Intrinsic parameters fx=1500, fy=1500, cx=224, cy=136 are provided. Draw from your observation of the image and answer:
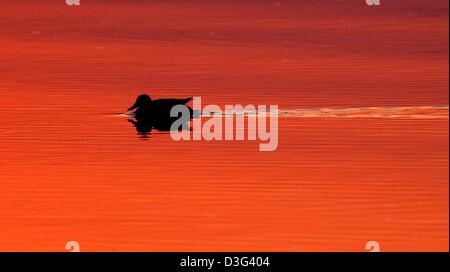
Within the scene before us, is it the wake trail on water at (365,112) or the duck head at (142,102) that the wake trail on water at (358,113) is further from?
the duck head at (142,102)

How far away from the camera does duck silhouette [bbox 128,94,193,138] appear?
61.8 ft

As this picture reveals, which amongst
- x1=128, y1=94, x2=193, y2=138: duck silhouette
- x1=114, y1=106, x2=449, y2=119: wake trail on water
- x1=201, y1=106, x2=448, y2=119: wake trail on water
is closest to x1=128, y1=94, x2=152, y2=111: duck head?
x1=128, y1=94, x2=193, y2=138: duck silhouette

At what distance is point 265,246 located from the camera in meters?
12.4

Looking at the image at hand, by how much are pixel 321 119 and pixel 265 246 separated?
20.6ft

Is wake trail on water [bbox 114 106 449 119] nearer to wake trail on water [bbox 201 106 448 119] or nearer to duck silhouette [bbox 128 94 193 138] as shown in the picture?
wake trail on water [bbox 201 106 448 119]

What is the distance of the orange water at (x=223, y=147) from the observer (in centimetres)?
1297

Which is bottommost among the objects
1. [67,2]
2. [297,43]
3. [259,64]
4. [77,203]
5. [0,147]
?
[77,203]

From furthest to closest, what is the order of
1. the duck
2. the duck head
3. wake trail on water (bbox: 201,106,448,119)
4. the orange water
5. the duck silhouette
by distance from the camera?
the duck head → the duck → the duck silhouette → wake trail on water (bbox: 201,106,448,119) → the orange water

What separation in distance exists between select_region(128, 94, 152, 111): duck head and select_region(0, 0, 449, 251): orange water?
0.84 ft

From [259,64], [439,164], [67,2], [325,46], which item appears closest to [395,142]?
[439,164]

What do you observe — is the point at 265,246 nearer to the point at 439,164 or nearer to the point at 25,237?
the point at 25,237

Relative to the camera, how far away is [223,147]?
662 inches

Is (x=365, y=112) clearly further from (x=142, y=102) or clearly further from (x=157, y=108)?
(x=142, y=102)

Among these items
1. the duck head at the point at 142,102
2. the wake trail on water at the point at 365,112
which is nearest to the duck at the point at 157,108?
the duck head at the point at 142,102
